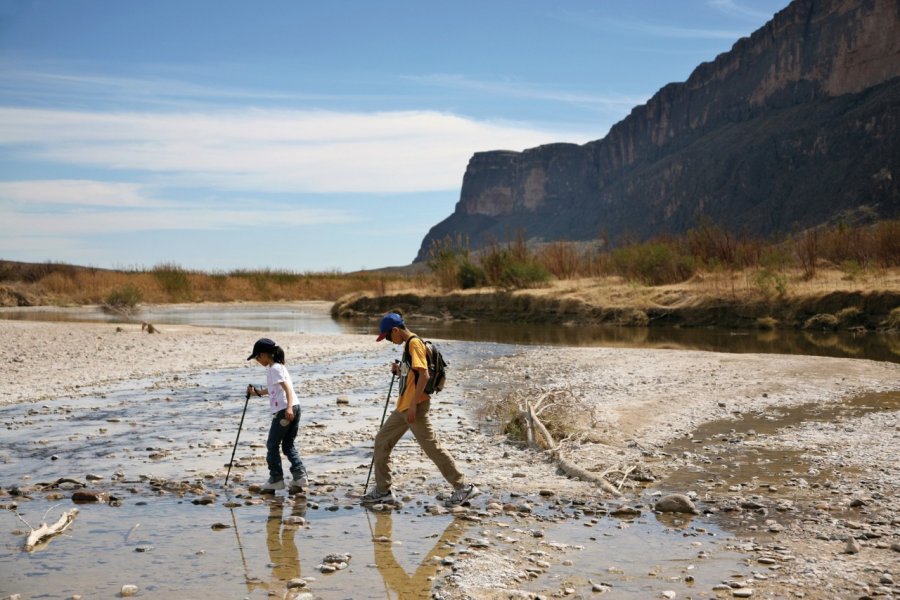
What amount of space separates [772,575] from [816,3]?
14397 cm

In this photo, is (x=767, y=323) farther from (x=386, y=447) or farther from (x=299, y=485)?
(x=299, y=485)

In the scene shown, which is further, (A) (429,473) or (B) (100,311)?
(B) (100,311)

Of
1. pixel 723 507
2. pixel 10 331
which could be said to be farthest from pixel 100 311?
pixel 723 507

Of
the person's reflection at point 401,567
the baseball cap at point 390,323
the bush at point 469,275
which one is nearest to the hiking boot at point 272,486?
the person's reflection at point 401,567

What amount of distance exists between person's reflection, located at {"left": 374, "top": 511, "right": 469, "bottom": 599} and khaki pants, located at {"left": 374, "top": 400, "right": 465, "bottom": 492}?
528 mm

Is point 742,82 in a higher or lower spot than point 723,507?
higher

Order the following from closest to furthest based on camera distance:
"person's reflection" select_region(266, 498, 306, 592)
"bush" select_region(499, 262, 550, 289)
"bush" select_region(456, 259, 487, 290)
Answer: "person's reflection" select_region(266, 498, 306, 592) < "bush" select_region(499, 262, 550, 289) < "bush" select_region(456, 259, 487, 290)

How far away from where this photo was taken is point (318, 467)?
10562mm

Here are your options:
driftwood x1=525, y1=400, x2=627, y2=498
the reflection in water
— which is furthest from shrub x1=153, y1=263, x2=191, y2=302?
driftwood x1=525, y1=400, x2=627, y2=498

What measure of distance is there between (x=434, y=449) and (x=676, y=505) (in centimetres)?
234

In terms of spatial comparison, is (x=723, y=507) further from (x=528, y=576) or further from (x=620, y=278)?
(x=620, y=278)

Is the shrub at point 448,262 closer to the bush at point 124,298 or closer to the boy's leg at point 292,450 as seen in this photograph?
the bush at point 124,298

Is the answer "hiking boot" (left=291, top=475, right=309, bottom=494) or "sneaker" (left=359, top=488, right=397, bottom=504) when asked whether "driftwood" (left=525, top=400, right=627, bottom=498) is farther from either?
"hiking boot" (left=291, top=475, right=309, bottom=494)

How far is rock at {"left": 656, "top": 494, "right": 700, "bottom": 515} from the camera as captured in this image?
820 cm
